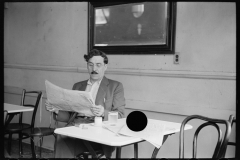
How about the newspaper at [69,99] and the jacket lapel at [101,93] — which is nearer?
the newspaper at [69,99]

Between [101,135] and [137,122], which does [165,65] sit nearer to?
[137,122]

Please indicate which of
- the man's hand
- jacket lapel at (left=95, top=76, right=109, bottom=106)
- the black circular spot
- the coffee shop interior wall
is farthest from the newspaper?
the coffee shop interior wall

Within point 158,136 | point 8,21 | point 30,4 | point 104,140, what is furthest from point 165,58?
point 8,21

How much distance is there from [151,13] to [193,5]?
552 mm

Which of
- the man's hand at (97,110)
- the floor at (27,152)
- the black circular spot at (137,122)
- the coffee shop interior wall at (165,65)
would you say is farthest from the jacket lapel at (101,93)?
the floor at (27,152)

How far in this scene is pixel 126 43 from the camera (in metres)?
4.11

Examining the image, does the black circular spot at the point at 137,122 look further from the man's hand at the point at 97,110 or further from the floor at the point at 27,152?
the floor at the point at 27,152

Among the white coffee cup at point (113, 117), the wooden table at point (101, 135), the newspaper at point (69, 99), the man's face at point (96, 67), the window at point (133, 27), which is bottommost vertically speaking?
the wooden table at point (101, 135)

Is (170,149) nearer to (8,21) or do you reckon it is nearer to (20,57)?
(20,57)

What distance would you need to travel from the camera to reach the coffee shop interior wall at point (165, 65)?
339cm

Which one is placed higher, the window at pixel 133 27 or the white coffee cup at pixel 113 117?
the window at pixel 133 27

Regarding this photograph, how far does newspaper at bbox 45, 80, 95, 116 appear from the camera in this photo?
2591 millimetres

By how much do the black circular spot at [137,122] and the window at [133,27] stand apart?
1.57 metres

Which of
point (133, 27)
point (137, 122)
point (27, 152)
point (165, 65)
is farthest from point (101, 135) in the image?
point (27, 152)
